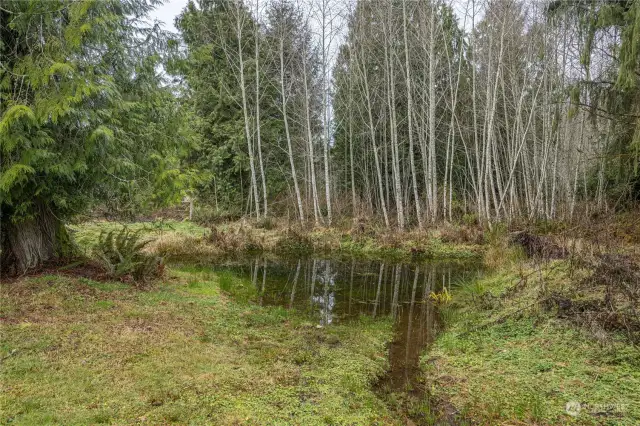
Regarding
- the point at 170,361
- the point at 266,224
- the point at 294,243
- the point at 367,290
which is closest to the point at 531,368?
the point at 170,361

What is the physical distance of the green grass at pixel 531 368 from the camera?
327 cm

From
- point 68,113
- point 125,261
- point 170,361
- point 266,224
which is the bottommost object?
point 170,361

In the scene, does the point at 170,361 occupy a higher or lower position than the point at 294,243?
lower

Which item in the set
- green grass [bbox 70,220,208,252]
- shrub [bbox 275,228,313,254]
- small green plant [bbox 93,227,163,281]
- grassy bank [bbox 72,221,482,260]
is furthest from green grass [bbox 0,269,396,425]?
shrub [bbox 275,228,313,254]

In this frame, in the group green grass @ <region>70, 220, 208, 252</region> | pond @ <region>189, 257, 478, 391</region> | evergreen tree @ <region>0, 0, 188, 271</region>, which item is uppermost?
evergreen tree @ <region>0, 0, 188, 271</region>

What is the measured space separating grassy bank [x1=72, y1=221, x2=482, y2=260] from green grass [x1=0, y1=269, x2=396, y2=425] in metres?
6.06

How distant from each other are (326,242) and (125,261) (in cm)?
796

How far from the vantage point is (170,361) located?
392cm

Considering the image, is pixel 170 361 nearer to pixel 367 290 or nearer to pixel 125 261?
pixel 125 261

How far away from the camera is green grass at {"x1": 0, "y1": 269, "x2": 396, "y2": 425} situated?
3.07 m

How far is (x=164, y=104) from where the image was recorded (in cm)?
757

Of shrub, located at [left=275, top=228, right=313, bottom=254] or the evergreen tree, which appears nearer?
the evergreen tree

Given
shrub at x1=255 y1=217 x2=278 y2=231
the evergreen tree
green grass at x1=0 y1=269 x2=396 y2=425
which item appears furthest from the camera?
shrub at x1=255 y1=217 x2=278 y2=231

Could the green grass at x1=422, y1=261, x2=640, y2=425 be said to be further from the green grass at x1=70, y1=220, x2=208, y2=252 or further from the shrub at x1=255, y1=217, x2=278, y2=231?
the shrub at x1=255, y1=217, x2=278, y2=231
